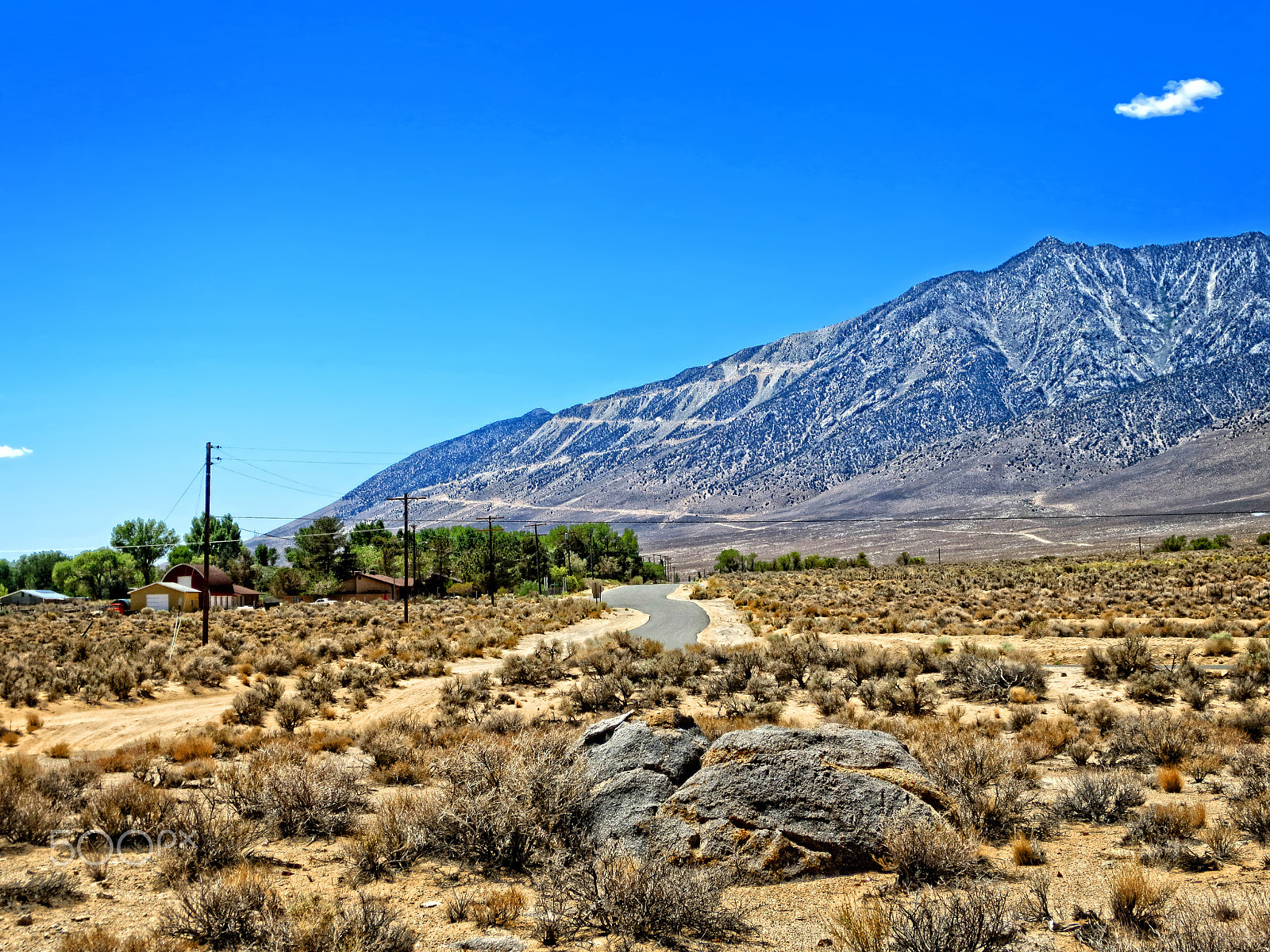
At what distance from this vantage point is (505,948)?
5.76 meters

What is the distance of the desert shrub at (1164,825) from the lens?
770cm

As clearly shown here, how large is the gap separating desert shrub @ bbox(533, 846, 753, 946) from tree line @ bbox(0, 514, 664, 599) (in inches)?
2983

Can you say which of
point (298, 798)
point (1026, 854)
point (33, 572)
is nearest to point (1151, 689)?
point (1026, 854)

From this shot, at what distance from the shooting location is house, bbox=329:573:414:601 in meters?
87.1

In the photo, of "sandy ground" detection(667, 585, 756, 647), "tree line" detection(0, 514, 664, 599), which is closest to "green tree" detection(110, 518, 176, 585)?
"tree line" detection(0, 514, 664, 599)

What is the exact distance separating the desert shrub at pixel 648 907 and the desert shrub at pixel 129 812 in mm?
4637

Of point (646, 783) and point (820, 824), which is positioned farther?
point (646, 783)

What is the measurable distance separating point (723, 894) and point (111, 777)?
9.42 meters

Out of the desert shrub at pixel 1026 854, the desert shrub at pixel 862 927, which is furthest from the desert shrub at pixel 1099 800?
the desert shrub at pixel 862 927

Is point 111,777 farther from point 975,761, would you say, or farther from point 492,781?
point 975,761

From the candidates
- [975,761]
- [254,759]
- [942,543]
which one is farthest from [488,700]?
[942,543]

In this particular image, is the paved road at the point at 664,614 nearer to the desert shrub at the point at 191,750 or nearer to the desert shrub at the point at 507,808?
the desert shrub at the point at 191,750

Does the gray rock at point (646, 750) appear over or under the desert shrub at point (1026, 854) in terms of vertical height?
over

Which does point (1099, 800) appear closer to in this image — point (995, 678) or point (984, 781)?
point (984, 781)
